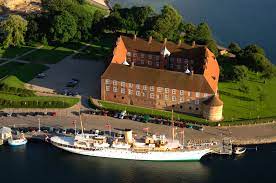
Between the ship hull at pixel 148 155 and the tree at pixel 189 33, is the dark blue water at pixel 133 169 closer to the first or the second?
the ship hull at pixel 148 155

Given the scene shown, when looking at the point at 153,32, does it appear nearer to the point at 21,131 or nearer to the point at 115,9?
the point at 115,9

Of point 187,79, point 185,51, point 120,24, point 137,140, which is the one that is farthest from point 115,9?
point 137,140

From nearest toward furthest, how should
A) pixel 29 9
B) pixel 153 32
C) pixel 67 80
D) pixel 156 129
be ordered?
pixel 156 129
pixel 67 80
pixel 153 32
pixel 29 9

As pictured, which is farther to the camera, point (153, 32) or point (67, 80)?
point (153, 32)

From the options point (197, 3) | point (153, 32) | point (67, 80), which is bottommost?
point (67, 80)

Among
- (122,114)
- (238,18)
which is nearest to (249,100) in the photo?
(122,114)

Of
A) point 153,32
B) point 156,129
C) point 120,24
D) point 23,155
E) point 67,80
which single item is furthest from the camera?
point 120,24

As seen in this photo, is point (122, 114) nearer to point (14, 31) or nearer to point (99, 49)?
point (99, 49)

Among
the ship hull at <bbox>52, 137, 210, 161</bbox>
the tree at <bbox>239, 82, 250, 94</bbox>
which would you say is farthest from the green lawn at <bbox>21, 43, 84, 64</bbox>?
the tree at <bbox>239, 82, 250, 94</bbox>
